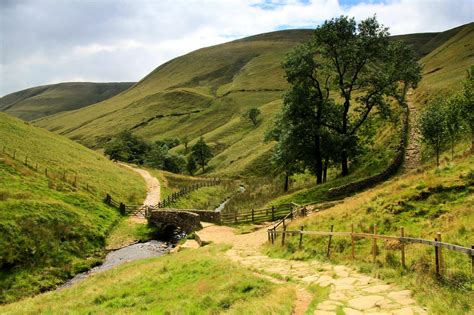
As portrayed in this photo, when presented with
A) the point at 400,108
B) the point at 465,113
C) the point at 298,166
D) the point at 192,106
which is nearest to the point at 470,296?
the point at 465,113

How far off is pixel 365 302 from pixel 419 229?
6.45 meters

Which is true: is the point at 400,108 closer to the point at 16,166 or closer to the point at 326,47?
the point at 326,47

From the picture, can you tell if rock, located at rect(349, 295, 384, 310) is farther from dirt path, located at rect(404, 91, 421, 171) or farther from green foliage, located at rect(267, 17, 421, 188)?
green foliage, located at rect(267, 17, 421, 188)

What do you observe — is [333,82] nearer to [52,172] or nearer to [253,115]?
[52,172]

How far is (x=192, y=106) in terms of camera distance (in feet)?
642

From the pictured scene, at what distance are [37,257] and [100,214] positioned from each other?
11.1 meters

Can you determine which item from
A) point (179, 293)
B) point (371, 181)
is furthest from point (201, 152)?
point (179, 293)

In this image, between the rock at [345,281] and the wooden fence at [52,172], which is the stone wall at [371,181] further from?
the wooden fence at [52,172]

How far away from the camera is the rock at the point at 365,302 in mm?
10719

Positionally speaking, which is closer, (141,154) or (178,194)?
(178,194)

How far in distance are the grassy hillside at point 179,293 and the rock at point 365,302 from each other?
5.83 ft

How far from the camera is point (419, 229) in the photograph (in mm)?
16109

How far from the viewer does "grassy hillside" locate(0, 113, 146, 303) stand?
88.1ft

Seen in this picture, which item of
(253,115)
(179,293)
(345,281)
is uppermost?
(253,115)
